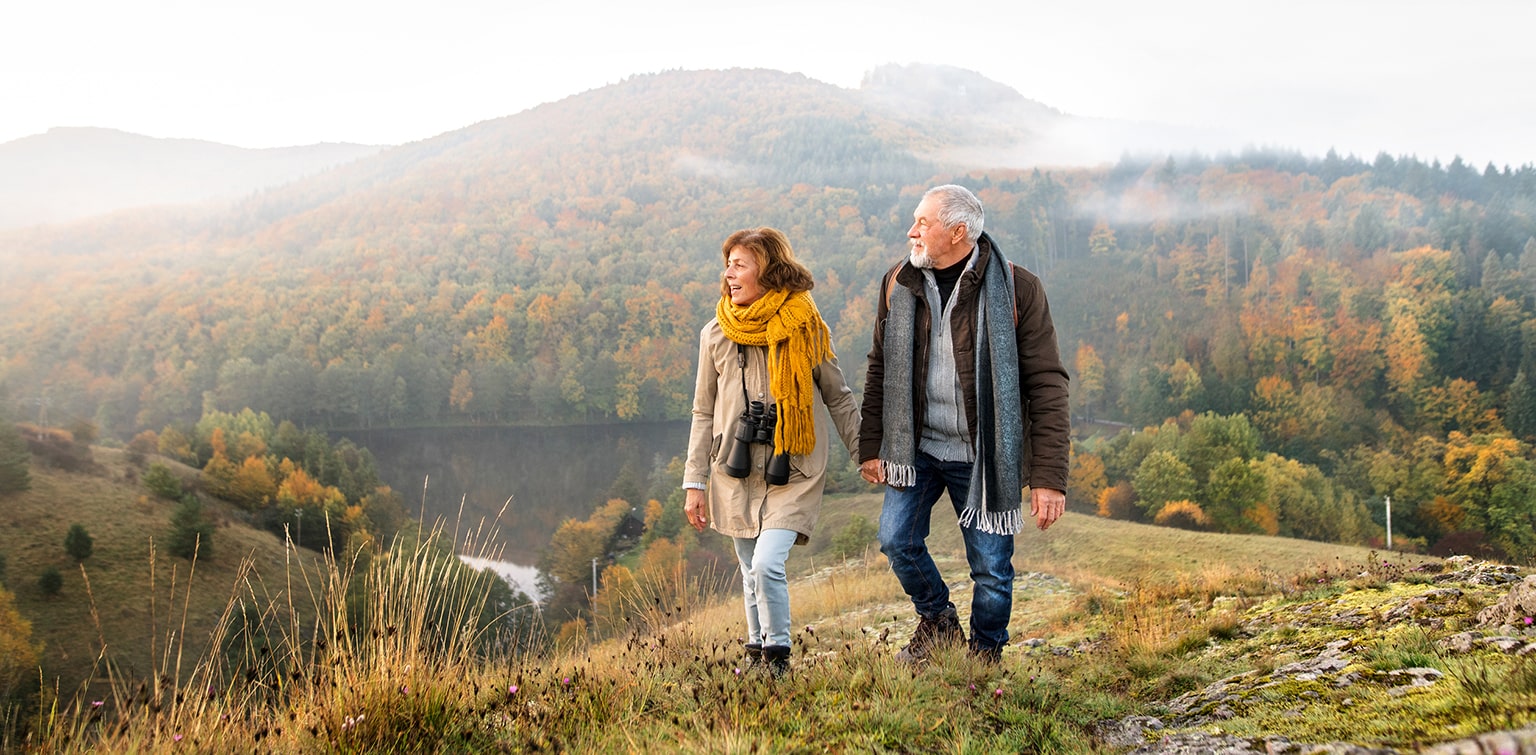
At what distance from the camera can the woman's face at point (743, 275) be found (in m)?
3.76

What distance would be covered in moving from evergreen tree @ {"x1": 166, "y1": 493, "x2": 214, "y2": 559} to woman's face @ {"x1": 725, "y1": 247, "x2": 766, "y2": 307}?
4953cm

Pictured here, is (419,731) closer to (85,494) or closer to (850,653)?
(850,653)

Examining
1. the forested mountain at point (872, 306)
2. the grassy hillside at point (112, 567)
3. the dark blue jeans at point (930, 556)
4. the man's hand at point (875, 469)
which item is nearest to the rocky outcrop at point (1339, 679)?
the dark blue jeans at point (930, 556)

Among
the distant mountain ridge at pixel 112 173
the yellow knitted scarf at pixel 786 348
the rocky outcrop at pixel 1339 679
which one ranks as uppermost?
the distant mountain ridge at pixel 112 173

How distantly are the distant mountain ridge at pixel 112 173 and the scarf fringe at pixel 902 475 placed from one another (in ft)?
560

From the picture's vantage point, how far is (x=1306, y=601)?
17.1ft

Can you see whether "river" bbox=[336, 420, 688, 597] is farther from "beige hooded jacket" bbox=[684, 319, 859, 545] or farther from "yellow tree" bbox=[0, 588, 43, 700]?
"beige hooded jacket" bbox=[684, 319, 859, 545]

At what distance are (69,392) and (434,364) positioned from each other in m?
35.7

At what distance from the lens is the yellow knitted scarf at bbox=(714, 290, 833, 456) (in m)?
3.71

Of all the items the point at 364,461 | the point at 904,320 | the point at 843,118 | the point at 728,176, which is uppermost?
the point at 843,118

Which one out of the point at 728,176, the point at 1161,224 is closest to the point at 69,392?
the point at 728,176

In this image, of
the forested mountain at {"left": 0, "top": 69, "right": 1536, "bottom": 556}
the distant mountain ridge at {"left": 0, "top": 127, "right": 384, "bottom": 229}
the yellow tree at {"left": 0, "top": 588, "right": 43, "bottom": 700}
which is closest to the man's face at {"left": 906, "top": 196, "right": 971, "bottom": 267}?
the yellow tree at {"left": 0, "top": 588, "right": 43, "bottom": 700}

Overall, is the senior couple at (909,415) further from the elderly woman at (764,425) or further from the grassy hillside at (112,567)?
the grassy hillside at (112,567)

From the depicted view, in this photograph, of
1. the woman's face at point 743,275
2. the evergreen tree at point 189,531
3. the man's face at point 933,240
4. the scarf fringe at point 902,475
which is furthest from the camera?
the evergreen tree at point 189,531
